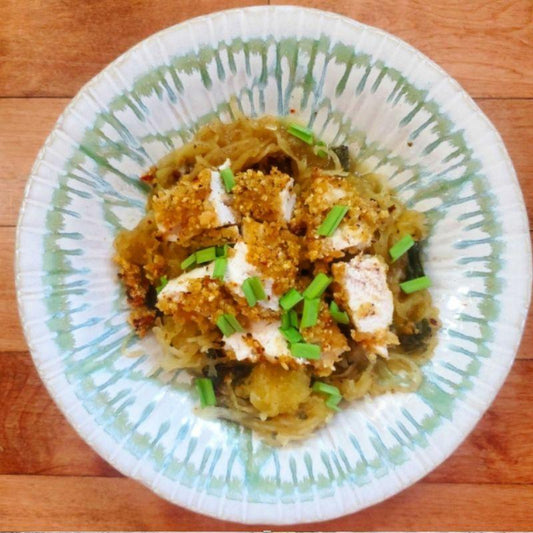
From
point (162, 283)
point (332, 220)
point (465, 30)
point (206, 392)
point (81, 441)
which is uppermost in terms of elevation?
point (465, 30)

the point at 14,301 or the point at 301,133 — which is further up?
the point at 301,133

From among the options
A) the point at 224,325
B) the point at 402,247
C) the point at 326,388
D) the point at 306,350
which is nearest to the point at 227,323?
the point at 224,325

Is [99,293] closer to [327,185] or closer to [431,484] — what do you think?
[327,185]

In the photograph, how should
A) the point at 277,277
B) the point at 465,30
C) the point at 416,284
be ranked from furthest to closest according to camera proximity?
the point at 465,30, the point at 416,284, the point at 277,277

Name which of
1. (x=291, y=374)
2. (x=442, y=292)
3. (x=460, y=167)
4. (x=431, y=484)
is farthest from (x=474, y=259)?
(x=431, y=484)

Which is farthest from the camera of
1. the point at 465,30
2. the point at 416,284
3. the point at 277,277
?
the point at 465,30

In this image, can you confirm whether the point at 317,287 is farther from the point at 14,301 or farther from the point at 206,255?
the point at 14,301

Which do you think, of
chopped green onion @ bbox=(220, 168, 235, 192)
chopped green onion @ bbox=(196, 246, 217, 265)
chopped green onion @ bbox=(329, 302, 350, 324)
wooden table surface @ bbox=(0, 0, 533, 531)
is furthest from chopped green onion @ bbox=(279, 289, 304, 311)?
wooden table surface @ bbox=(0, 0, 533, 531)
